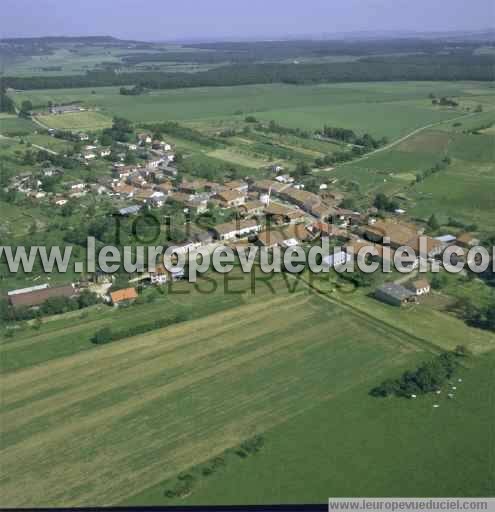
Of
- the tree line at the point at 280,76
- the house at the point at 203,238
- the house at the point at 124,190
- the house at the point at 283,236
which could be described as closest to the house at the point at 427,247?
the house at the point at 283,236

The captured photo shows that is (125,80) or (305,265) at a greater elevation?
(125,80)

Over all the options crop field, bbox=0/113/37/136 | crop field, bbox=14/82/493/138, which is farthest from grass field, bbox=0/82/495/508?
crop field, bbox=0/113/37/136

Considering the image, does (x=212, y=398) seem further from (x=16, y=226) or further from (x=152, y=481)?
(x=16, y=226)

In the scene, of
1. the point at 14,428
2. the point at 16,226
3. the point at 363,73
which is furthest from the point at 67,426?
the point at 363,73

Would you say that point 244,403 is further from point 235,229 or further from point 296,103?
point 296,103

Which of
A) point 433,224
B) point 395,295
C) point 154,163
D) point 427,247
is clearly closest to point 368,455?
point 395,295
